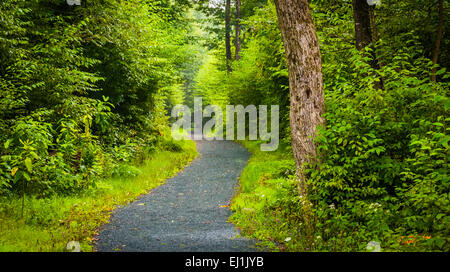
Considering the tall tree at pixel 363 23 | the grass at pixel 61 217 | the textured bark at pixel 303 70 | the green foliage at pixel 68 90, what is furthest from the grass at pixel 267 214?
the green foliage at pixel 68 90

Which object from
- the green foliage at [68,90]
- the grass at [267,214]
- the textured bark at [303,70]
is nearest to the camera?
the grass at [267,214]

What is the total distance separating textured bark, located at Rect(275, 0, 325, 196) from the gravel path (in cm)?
187

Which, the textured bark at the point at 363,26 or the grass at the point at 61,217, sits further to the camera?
the textured bark at the point at 363,26

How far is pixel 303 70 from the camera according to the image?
5.64m

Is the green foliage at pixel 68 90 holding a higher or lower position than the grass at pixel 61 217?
higher

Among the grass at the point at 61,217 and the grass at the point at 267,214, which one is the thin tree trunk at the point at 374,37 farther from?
the grass at the point at 61,217

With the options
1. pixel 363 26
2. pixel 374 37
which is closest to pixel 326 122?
pixel 363 26

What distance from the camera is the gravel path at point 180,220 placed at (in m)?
5.16

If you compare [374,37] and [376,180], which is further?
[374,37]

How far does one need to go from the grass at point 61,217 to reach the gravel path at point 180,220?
0.97 feet

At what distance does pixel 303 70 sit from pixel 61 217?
18.3 feet

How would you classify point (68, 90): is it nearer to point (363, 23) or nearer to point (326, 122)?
point (326, 122)
